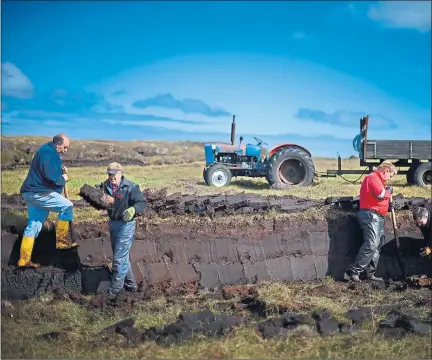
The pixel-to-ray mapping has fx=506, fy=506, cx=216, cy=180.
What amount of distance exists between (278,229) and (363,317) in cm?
300

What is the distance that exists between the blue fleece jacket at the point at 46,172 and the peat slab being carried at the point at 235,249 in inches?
43.9

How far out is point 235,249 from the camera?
8.95 metres

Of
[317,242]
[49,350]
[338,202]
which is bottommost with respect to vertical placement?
[49,350]

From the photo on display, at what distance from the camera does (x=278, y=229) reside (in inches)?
362

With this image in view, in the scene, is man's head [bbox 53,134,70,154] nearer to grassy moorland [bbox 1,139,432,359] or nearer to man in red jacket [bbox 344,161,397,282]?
grassy moorland [bbox 1,139,432,359]

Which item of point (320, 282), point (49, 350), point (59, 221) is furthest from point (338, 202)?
point (49, 350)

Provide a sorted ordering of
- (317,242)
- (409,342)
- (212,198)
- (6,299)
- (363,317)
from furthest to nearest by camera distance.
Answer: (212,198) < (317,242) < (6,299) < (363,317) < (409,342)

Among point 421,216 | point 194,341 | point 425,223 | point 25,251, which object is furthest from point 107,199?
point 425,223

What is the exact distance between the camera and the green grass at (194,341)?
18.6ft

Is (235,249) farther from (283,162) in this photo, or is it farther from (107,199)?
(283,162)

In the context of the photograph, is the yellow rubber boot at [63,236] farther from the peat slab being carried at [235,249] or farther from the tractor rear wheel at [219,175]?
the tractor rear wheel at [219,175]

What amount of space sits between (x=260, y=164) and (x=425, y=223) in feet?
26.3

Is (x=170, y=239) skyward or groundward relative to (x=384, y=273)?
skyward

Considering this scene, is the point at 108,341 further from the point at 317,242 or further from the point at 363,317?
the point at 317,242
